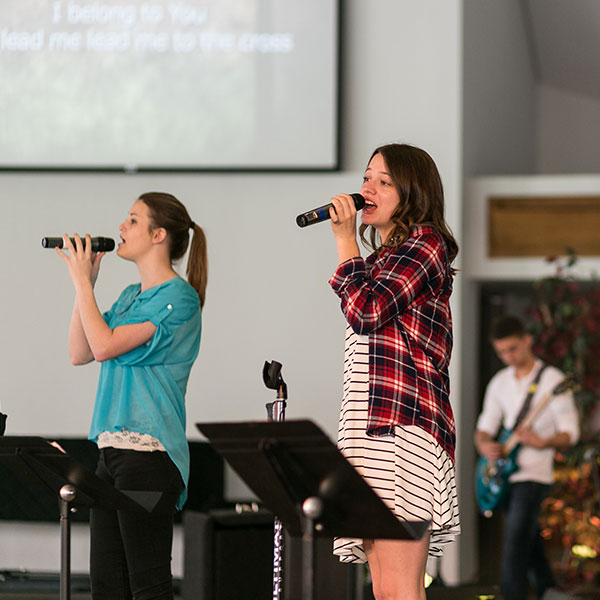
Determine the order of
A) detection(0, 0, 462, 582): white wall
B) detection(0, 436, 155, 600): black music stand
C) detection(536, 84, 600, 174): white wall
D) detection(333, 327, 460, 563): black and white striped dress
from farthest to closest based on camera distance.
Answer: detection(536, 84, 600, 174): white wall → detection(0, 0, 462, 582): white wall → detection(0, 436, 155, 600): black music stand → detection(333, 327, 460, 563): black and white striped dress

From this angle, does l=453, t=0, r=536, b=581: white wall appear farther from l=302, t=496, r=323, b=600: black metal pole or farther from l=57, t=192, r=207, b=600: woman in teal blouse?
l=302, t=496, r=323, b=600: black metal pole

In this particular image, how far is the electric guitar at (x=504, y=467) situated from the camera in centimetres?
497

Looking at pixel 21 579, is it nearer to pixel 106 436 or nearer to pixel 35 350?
pixel 35 350

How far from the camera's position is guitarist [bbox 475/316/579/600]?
4902 millimetres

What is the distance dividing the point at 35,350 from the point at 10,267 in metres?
0.45

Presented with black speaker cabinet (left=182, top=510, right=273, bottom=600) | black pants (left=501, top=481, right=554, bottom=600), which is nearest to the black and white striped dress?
black speaker cabinet (left=182, top=510, right=273, bottom=600)

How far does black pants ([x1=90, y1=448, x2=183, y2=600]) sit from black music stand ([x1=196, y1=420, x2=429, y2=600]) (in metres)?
0.71

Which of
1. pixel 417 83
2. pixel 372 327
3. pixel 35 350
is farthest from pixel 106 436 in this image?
pixel 417 83

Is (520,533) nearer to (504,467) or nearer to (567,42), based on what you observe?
(504,467)

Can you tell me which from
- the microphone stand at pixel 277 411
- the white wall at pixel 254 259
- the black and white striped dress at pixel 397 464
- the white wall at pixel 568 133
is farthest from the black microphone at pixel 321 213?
the white wall at pixel 568 133

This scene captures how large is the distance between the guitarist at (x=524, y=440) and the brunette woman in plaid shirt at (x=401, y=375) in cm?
253

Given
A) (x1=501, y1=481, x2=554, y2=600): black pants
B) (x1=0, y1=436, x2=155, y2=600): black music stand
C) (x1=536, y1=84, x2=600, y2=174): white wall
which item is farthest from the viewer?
(x1=536, y1=84, x2=600, y2=174): white wall

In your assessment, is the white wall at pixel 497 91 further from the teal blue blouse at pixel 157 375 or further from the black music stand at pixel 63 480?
the black music stand at pixel 63 480

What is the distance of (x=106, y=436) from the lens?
288cm
